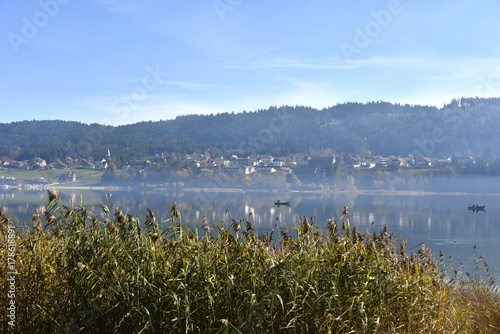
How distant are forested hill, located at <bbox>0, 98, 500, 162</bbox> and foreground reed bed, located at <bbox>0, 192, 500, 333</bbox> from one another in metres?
92.6

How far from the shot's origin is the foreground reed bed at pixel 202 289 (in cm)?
350

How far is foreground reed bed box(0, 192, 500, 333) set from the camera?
350 cm

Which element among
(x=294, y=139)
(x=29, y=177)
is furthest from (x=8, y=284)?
(x=294, y=139)

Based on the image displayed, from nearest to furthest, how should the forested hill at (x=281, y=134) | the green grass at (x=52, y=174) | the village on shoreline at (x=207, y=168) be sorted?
the green grass at (x=52, y=174) < the village on shoreline at (x=207, y=168) < the forested hill at (x=281, y=134)

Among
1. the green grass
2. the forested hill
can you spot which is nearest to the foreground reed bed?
the green grass

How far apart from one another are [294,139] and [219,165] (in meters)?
40.3

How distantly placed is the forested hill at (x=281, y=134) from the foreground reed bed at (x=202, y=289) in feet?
304

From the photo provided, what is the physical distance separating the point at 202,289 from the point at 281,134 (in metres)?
144

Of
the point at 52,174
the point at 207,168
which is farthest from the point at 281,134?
the point at 52,174

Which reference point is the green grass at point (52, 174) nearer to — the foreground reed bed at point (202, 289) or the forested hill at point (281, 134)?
the forested hill at point (281, 134)

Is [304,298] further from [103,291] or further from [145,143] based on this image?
[145,143]

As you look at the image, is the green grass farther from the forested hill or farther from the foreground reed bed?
the foreground reed bed

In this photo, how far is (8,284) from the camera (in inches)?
154

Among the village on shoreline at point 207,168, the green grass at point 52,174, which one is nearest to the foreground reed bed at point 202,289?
the village on shoreline at point 207,168
